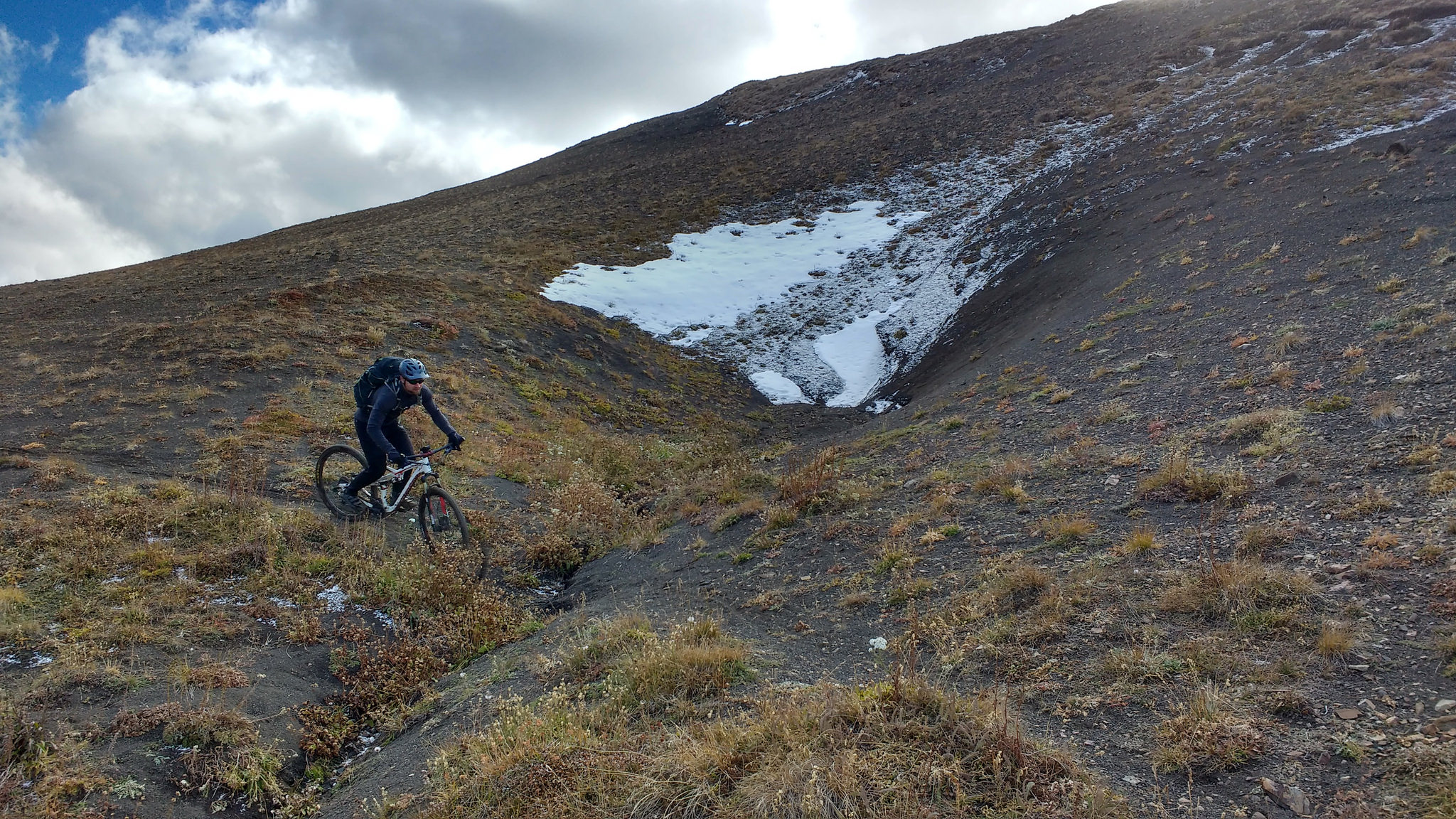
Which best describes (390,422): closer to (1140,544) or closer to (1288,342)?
(1140,544)

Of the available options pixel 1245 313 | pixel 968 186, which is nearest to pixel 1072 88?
pixel 968 186

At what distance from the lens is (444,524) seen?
7887 mm

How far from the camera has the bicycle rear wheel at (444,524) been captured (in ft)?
25.2

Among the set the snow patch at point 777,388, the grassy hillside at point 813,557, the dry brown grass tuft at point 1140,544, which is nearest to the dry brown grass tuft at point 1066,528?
the grassy hillside at point 813,557

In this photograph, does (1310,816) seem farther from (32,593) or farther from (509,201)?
(509,201)

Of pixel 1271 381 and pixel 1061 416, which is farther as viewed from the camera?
pixel 1061 416

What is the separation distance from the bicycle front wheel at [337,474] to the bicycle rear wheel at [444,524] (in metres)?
1.01

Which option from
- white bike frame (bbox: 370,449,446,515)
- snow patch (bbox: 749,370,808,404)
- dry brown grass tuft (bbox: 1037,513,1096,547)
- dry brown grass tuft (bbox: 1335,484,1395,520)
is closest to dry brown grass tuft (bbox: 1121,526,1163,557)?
dry brown grass tuft (bbox: 1037,513,1096,547)

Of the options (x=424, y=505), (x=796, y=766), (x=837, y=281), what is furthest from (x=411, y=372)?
(x=837, y=281)

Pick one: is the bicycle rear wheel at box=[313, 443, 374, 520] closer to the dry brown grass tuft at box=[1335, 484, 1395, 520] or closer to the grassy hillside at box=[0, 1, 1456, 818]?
the grassy hillside at box=[0, 1, 1456, 818]

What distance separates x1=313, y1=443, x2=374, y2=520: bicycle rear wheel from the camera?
8.30m

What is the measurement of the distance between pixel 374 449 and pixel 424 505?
86 cm

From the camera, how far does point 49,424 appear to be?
10.8 meters

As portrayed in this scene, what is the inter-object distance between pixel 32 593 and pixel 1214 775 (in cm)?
906
